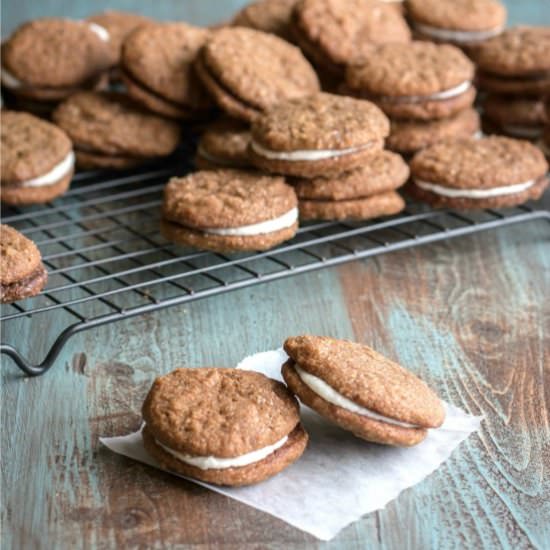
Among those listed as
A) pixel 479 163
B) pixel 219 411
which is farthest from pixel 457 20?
pixel 219 411

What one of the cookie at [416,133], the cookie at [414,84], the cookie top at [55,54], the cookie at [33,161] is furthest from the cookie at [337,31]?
the cookie at [33,161]

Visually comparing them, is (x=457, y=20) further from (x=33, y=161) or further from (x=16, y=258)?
(x=16, y=258)

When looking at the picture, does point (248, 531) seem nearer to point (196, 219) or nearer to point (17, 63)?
point (196, 219)

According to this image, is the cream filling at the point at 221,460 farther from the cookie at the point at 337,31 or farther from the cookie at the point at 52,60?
the cookie at the point at 52,60

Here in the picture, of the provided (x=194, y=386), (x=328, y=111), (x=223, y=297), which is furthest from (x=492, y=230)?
(x=194, y=386)

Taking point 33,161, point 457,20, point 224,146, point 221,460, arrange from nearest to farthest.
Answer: point 221,460, point 33,161, point 224,146, point 457,20

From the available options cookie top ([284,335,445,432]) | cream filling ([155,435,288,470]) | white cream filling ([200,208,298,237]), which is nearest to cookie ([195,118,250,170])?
white cream filling ([200,208,298,237])
